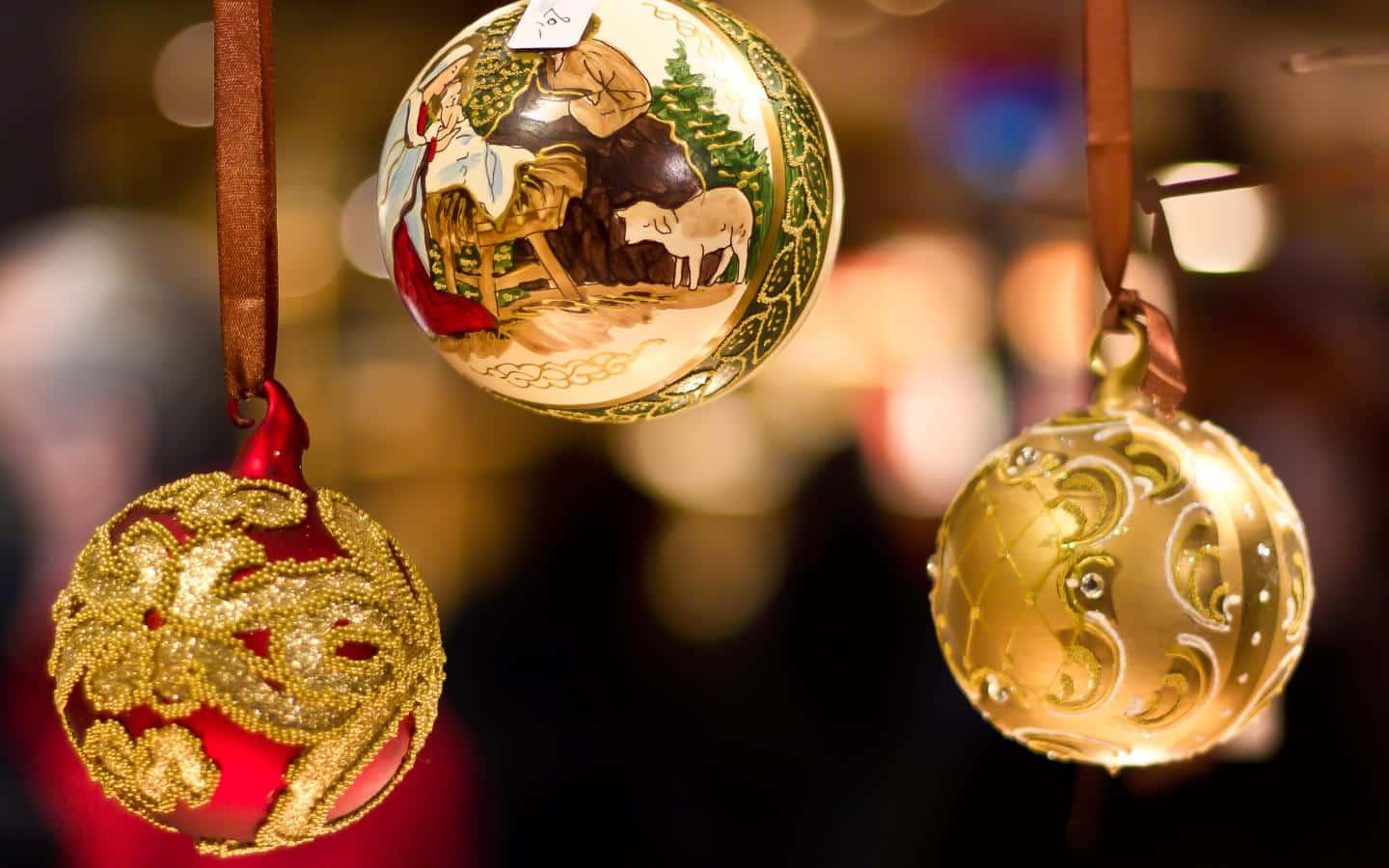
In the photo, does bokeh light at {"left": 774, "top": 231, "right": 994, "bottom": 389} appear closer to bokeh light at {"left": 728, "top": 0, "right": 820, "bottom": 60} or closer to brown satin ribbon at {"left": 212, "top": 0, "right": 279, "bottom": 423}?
bokeh light at {"left": 728, "top": 0, "right": 820, "bottom": 60}

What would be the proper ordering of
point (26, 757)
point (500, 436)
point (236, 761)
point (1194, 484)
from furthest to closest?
point (500, 436) → point (26, 757) → point (1194, 484) → point (236, 761)

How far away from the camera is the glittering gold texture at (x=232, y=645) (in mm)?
634

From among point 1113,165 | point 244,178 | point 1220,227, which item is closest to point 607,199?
point 244,178

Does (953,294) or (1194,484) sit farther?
(953,294)

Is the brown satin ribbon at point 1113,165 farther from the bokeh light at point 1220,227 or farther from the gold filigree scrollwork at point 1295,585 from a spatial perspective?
the bokeh light at point 1220,227

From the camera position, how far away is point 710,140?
2.22ft

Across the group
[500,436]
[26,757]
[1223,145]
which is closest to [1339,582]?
[1223,145]

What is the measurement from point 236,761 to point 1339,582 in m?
A: 1.51

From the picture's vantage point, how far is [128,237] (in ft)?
6.85

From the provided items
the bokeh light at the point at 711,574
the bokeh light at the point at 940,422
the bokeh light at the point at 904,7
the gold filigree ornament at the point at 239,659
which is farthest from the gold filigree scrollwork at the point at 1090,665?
the bokeh light at the point at 904,7

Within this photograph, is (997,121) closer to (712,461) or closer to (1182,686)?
(712,461)

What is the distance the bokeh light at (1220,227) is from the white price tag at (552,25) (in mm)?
576

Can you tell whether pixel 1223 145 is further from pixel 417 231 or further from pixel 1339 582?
pixel 417 231

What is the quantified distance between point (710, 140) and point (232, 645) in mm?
339
